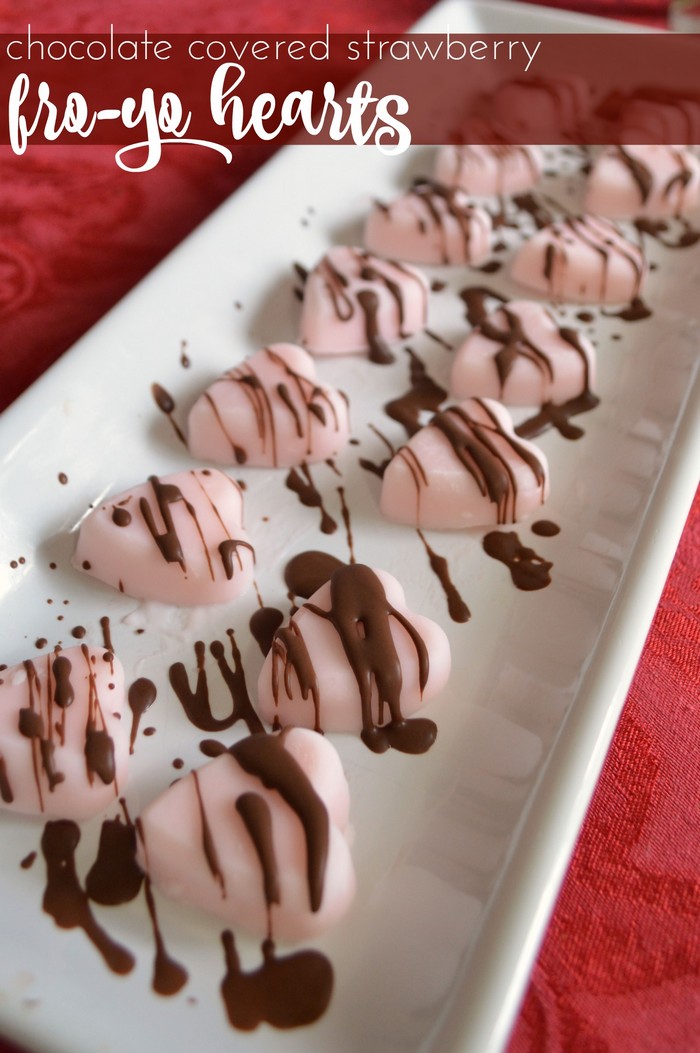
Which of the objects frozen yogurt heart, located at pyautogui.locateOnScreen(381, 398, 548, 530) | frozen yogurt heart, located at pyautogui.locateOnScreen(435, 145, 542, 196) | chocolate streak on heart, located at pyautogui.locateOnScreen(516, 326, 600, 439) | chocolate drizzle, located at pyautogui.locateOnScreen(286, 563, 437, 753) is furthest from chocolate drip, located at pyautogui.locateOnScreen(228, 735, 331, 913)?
frozen yogurt heart, located at pyautogui.locateOnScreen(435, 145, 542, 196)

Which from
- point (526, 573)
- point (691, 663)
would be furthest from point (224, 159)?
point (691, 663)

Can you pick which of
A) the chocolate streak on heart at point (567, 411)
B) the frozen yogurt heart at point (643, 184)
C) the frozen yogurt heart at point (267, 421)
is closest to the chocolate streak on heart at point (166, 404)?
the frozen yogurt heart at point (267, 421)

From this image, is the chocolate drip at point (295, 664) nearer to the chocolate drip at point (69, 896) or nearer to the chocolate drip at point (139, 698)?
the chocolate drip at point (139, 698)

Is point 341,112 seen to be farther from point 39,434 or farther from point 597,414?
point 39,434

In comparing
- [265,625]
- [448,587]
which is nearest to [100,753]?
[265,625]

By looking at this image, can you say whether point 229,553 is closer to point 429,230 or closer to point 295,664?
point 295,664

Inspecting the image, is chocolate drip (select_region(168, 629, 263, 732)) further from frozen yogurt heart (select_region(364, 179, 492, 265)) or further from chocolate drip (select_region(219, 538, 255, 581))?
frozen yogurt heart (select_region(364, 179, 492, 265))
